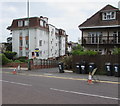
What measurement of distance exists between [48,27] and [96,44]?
2220cm

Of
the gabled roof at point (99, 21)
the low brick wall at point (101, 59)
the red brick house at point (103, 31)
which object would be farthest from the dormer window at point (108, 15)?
the low brick wall at point (101, 59)

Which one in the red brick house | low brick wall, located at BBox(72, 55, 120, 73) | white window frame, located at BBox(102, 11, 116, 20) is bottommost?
low brick wall, located at BBox(72, 55, 120, 73)

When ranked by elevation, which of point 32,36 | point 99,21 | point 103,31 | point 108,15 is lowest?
point 103,31

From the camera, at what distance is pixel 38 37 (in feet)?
127

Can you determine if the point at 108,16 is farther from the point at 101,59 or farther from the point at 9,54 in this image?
the point at 9,54

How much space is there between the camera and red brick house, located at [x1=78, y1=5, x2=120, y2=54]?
23.4 m

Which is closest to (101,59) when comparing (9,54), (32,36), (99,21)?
(99,21)

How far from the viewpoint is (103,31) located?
80.9 ft

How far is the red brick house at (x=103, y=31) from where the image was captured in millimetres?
23438

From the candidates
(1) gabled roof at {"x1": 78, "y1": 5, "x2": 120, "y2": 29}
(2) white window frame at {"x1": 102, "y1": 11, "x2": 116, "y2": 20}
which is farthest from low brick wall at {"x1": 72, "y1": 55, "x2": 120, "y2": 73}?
(2) white window frame at {"x1": 102, "y1": 11, "x2": 116, "y2": 20}

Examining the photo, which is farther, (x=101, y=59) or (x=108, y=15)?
(x=108, y=15)

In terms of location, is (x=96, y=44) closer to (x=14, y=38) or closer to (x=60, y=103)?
(x=60, y=103)

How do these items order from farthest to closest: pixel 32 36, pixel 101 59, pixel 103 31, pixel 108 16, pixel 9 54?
1. pixel 32 36
2. pixel 9 54
3. pixel 108 16
4. pixel 103 31
5. pixel 101 59

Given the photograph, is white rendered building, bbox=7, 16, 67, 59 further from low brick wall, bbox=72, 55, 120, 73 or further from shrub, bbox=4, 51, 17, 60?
low brick wall, bbox=72, 55, 120, 73
